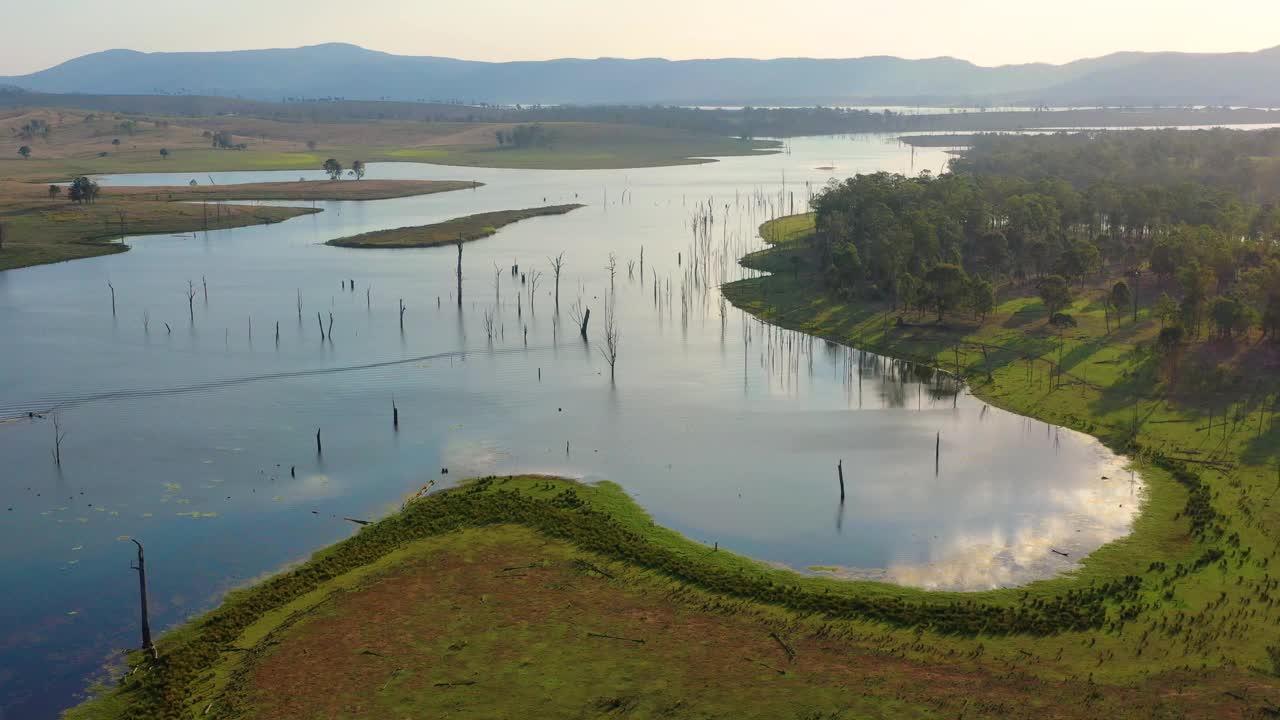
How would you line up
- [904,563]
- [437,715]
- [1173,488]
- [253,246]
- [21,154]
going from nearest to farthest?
[437,715] → [904,563] → [1173,488] → [253,246] → [21,154]

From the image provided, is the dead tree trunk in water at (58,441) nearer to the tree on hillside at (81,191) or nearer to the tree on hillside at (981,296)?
the tree on hillside at (981,296)

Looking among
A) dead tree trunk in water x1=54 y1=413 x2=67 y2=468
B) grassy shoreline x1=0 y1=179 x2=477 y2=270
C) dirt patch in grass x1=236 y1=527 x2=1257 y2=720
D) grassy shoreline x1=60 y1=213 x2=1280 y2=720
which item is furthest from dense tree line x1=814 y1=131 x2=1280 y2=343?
grassy shoreline x1=0 y1=179 x2=477 y2=270

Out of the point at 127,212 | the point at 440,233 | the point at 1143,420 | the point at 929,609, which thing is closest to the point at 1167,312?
the point at 1143,420

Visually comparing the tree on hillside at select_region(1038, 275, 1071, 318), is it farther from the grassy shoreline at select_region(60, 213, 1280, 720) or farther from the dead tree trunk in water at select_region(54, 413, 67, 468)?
the dead tree trunk in water at select_region(54, 413, 67, 468)

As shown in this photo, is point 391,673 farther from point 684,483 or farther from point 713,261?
point 713,261

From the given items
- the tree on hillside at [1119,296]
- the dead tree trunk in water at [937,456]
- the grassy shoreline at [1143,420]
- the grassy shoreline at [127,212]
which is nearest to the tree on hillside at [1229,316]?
the grassy shoreline at [1143,420]

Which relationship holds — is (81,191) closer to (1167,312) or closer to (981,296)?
(981,296)

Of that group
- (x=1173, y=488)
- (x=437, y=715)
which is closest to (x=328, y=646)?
(x=437, y=715)

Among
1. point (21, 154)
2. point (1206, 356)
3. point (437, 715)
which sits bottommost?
point (437, 715)
